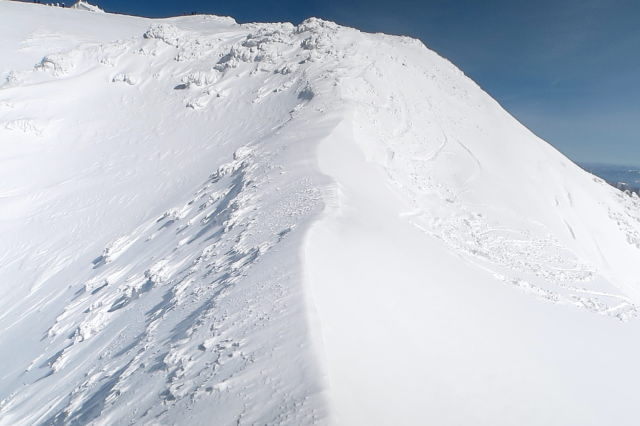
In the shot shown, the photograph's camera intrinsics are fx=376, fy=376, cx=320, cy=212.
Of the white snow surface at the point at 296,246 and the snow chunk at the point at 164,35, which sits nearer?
the white snow surface at the point at 296,246

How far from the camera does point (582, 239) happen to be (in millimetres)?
14320

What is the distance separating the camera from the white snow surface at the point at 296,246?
4.84 m

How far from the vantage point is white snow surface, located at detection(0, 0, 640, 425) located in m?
4.84

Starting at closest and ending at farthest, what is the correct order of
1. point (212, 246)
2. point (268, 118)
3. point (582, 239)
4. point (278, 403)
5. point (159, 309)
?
1. point (278, 403)
2. point (159, 309)
3. point (212, 246)
4. point (582, 239)
5. point (268, 118)

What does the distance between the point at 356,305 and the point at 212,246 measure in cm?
463

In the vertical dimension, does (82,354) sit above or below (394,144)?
below

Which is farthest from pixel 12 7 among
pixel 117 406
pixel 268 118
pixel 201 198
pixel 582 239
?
pixel 582 239

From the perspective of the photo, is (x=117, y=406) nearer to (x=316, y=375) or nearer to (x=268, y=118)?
(x=316, y=375)

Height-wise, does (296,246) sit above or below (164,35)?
below

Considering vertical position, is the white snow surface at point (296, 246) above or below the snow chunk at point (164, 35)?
below

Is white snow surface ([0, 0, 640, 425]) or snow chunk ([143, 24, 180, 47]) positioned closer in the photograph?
white snow surface ([0, 0, 640, 425])

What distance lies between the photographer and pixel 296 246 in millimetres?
6492

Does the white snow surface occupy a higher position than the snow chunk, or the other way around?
the snow chunk

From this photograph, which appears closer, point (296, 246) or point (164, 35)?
point (296, 246)
